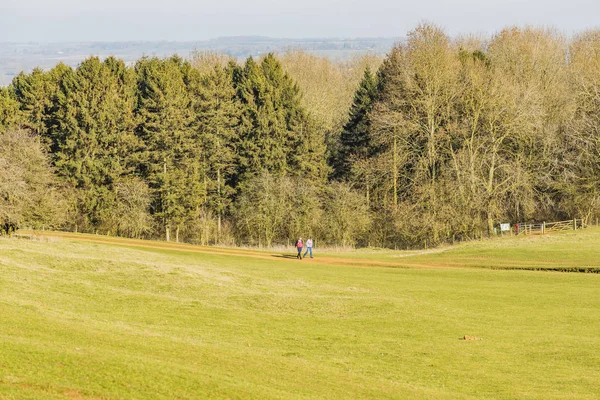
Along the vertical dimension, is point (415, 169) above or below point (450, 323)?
above

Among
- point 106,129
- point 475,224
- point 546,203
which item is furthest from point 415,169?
point 106,129

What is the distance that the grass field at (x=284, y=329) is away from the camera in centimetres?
1827

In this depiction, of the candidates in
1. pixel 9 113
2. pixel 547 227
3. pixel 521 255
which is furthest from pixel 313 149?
pixel 521 255

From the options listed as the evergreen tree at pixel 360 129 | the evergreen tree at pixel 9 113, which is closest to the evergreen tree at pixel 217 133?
the evergreen tree at pixel 360 129

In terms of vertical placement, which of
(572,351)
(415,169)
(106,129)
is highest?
(106,129)

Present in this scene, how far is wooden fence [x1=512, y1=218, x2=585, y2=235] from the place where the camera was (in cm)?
7019

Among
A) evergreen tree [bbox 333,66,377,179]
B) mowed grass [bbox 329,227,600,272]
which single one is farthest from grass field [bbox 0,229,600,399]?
evergreen tree [bbox 333,66,377,179]

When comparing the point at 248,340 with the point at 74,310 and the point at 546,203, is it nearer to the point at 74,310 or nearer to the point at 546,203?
the point at 74,310

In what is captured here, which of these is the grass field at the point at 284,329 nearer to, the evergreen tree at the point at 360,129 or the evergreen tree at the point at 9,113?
the evergreen tree at the point at 9,113

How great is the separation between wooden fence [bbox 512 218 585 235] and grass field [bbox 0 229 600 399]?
70.3 ft

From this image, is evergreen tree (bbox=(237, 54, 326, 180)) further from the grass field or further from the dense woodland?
the grass field

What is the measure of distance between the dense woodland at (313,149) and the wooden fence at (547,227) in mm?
2307

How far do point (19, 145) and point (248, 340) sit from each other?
1881 inches

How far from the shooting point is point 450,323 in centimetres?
3056
